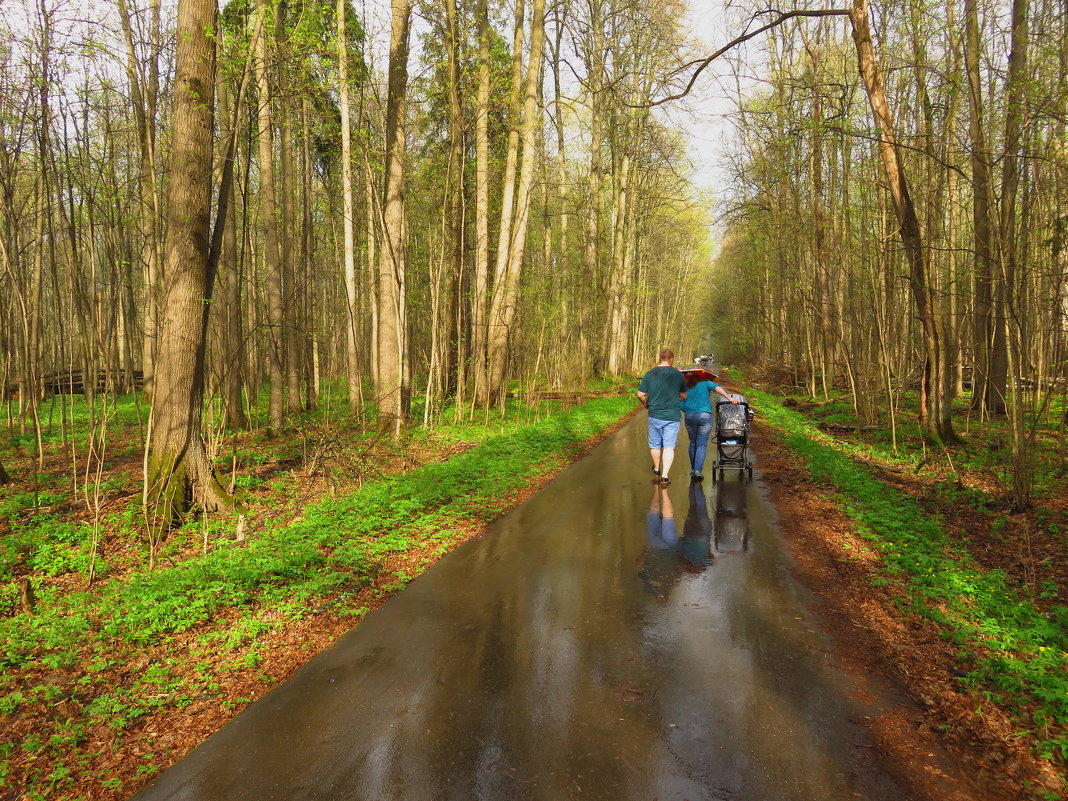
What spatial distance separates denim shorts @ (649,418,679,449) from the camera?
907 centimetres

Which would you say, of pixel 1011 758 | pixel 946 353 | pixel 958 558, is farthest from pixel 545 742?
pixel 946 353

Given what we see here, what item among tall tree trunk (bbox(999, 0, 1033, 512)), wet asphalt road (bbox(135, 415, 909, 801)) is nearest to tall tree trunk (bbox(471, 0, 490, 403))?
wet asphalt road (bbox(135, 415, 909, 801))

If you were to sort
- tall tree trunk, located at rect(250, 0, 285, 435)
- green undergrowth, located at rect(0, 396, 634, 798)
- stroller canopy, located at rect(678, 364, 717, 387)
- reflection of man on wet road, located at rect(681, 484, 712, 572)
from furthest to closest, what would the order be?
tall tree trunk, located at rect(250, 0, 285, 435) < stroller canopy, located at rect(678, 364, 717, 387) < reflection of man on wet road, located at rect(681, 484, 712, 572) < green undergrowth, located at rect(0, 396, 634, 798)

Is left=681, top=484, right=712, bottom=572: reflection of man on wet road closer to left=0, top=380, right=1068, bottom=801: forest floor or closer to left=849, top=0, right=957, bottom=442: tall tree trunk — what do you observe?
left=0, top=380, right=1068, bottom=801: forest floor

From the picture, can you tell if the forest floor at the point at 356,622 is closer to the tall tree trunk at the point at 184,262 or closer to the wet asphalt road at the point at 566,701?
the wet asphalt road at the point at 566,701

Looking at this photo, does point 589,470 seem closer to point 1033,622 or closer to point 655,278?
point 1033,622

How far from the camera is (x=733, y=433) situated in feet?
31.0

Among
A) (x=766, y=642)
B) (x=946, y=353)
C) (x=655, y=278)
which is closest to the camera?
(x=766, y=642)

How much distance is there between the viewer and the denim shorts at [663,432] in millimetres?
9070

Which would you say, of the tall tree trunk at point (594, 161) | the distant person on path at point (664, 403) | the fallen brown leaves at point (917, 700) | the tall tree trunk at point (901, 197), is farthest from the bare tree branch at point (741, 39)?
the tall tree trunk at point (594, 161)

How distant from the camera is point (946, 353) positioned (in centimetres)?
1016

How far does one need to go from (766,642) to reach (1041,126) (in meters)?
7.46

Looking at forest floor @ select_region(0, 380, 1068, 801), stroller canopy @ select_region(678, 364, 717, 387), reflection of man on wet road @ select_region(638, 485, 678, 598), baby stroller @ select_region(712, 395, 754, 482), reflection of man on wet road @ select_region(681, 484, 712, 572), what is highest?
stroller canopy @ select_region(678, 364, 717, 387)

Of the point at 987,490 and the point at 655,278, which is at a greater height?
the point at 655,278
